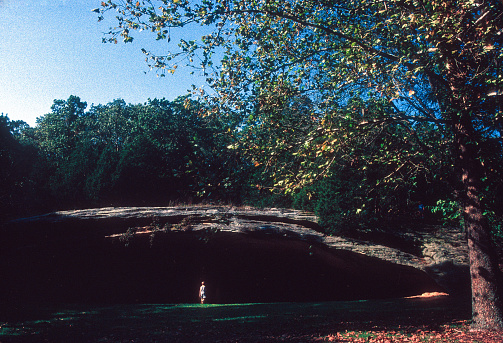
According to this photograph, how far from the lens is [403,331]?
9055mm

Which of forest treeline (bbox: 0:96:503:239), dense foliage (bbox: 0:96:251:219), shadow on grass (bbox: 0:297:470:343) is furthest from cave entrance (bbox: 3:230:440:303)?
shadow on grass (bbox: 0:297:470:343)

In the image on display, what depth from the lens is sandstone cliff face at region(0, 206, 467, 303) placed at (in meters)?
18.9

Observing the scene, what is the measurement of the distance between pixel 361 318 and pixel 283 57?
958 centimetres

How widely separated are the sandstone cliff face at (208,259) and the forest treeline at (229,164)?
6.09 ft

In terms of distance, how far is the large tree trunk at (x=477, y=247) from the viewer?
878 centimetres

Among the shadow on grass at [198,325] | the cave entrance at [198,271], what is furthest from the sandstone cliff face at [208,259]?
the shadow on grass at [198,325]

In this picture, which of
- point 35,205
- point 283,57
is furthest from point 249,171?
point 35,205

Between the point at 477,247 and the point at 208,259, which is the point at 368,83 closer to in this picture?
the point at 477,247

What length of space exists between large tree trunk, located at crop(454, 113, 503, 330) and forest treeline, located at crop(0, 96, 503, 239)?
0.64 meters

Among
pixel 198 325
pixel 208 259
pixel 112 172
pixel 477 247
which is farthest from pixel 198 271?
pixel 477 247

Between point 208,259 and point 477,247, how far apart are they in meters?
16.6

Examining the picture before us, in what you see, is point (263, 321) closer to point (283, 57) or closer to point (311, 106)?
point (311, 106)

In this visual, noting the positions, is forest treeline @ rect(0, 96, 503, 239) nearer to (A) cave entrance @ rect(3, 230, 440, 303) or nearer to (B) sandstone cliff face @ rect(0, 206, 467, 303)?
(B) sandstone cliff face @ rect(0, 206, 467, 303)

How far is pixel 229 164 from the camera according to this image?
1000 centimetres
